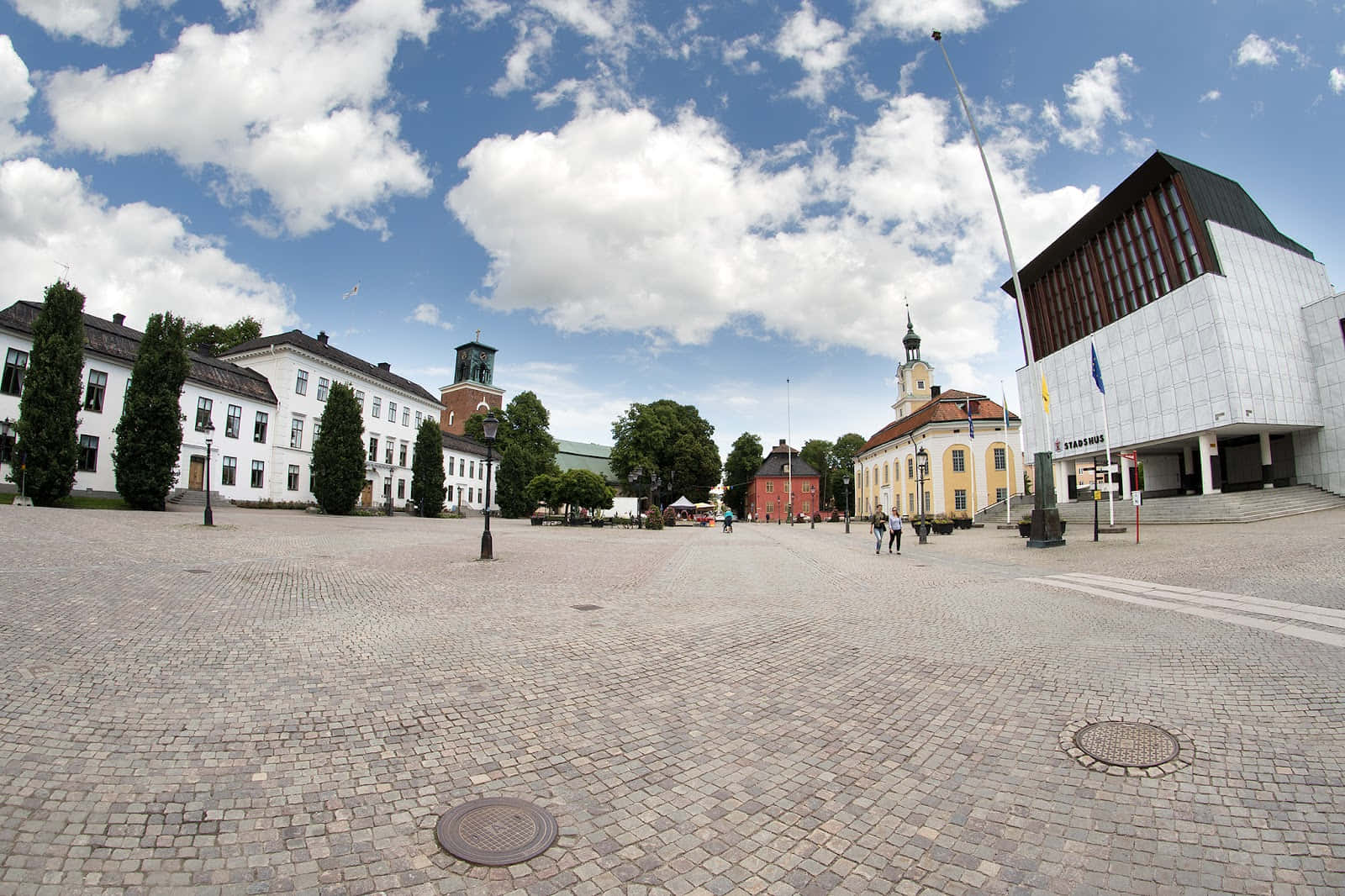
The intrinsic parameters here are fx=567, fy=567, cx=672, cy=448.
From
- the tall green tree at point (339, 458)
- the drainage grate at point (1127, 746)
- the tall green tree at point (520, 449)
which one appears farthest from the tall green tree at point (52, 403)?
the drainage grate at point (1127, 746)

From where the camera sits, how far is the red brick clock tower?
7741 cm

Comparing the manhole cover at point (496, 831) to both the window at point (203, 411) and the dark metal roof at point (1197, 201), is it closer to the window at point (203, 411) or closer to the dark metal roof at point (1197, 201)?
the window at point (203, 411)

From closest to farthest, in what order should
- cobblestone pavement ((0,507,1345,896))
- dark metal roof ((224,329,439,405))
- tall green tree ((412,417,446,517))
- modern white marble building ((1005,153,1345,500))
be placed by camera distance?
cobblestone pavement ((0,507,1345,896))
modern white marble building ((1005,153,1345,500))
dark metal roof ((224,329,439,405))
tall green tree ((412,417,446,517))

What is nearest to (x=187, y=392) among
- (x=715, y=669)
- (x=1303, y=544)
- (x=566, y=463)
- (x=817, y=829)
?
(x=715, y=669)

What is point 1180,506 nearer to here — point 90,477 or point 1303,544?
point 1303,544

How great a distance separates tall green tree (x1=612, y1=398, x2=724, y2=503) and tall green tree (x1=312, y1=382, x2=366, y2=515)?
2944 cm

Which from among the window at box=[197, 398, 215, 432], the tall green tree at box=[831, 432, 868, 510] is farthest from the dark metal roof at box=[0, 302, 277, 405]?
the tall green tree at box=[831, 432, 868, 510]

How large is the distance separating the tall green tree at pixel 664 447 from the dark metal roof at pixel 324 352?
74.6ft

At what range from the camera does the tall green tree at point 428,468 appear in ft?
169

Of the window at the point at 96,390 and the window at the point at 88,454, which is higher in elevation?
the window at the point at 96,390

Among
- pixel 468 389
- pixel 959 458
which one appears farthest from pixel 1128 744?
pixel 468 389

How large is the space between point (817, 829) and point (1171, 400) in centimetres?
4850

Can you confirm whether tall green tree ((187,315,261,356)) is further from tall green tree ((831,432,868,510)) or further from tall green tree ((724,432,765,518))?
tall green tree ((831,432,868,510))

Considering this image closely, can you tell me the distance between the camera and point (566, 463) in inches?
4245
